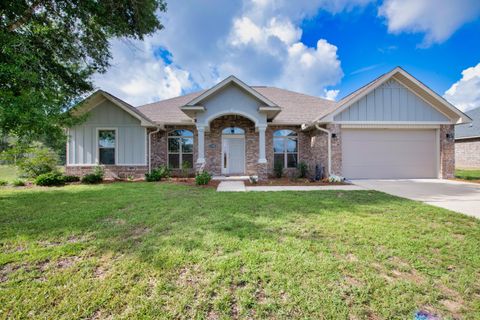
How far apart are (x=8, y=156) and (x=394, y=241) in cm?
1469

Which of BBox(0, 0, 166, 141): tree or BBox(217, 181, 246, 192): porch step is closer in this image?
BBox(0, 0, 166, 141): tree

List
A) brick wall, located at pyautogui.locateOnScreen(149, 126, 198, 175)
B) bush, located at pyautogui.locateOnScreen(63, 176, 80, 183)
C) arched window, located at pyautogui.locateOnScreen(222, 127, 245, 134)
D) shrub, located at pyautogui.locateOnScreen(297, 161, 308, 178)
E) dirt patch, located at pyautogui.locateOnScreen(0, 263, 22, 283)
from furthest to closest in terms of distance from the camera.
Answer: arched window, located at pyautogui.locateOnScreen(222, 127, 245, 134) → brick wall, located at pyautogui.locateOnScreen(149, 126, 198, 175) → shrub, located at pyautogui.locateOnScreen(297, 161, 308, 178) → bush, located at pyautogui.locateOnScreen(63, 176, 80, 183) → dirt patch, located at pyautogui.locateOnScreen(0, 263, 22, 283)

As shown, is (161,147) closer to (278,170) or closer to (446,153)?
(278,170)

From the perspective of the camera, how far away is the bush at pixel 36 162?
10172mm

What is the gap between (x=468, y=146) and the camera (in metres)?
17.7

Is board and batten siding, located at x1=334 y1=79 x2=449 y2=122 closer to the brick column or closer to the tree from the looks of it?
the brick column

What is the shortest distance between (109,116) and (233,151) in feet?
22.8

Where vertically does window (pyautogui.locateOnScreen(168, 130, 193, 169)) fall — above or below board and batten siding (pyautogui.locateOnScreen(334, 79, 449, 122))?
below

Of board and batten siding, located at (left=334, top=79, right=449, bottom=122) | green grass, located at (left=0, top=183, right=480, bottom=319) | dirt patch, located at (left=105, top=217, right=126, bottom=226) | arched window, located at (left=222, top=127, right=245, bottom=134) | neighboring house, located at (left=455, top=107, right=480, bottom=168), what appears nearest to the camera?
green grass, located at (left=0, top=183, right=480, bottom=319)

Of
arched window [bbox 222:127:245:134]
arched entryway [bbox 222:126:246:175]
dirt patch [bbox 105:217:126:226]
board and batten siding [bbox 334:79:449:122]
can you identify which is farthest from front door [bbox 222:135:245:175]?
dirt patch [bbox 105:217:126:226]

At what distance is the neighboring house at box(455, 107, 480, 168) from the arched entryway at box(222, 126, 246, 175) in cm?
1887

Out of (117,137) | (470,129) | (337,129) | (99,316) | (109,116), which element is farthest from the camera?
(470,129)

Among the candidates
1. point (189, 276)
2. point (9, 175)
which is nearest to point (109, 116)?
point (9, 175)

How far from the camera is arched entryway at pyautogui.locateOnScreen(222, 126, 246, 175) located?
1238 cm
